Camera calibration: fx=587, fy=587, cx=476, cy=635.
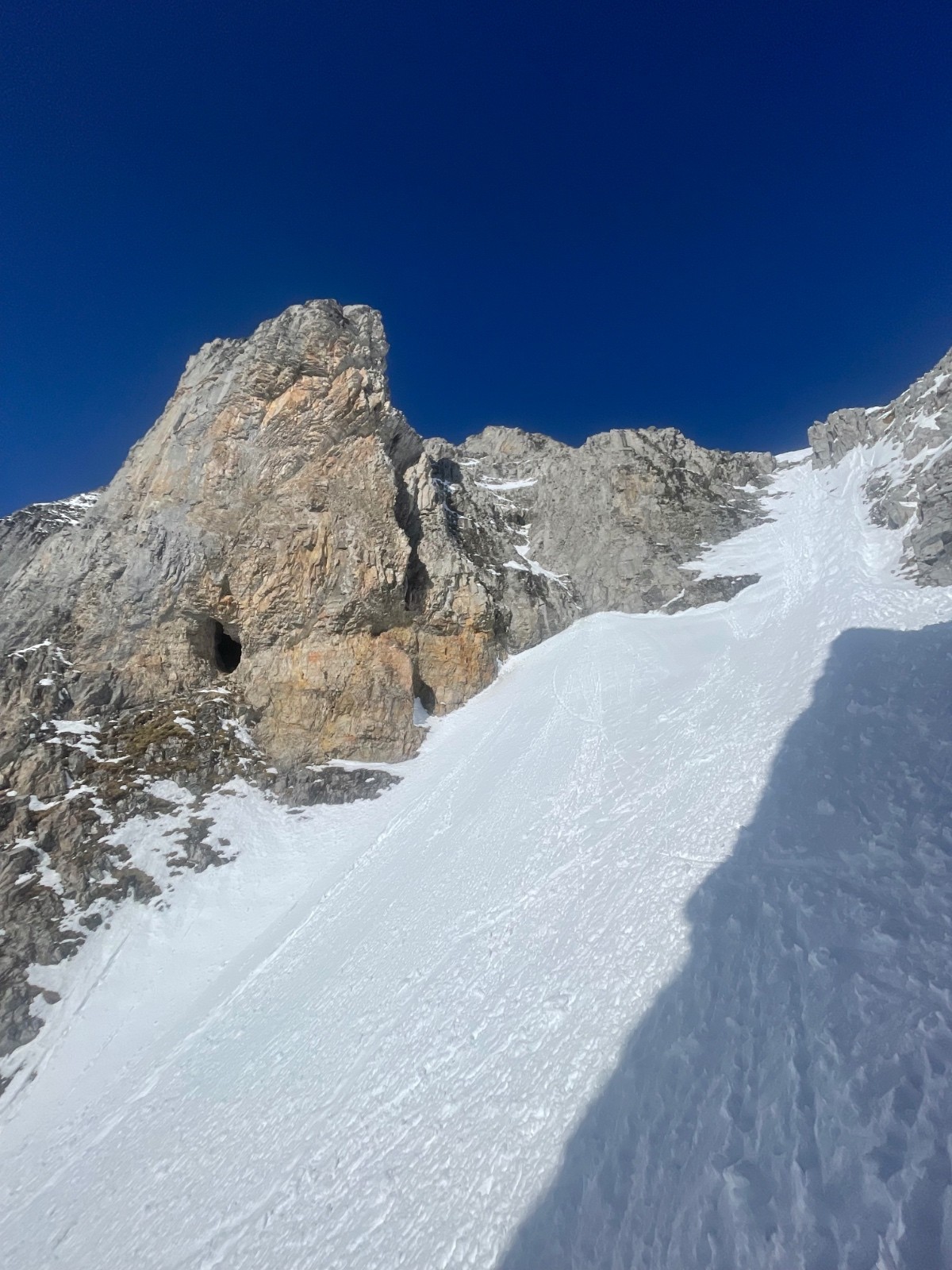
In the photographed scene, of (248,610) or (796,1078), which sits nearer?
(796,1078)

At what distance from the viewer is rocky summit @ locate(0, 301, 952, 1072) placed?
2059 cm

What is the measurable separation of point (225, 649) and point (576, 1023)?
2802 cm

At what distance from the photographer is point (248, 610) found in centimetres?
2880

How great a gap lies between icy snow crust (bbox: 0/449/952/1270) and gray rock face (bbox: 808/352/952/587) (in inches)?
197

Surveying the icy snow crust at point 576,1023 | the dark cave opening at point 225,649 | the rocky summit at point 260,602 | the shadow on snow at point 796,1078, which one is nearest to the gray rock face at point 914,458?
the rocky summit at point 260,602

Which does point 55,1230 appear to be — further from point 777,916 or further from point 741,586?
point 741,586

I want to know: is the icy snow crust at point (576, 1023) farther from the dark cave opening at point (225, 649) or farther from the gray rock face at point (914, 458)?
the dark cave opening at point (225, 649)

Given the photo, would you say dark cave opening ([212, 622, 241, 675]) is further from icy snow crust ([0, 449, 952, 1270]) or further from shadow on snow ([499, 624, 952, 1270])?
shadow on snow ([499, 624, 952, 1270])

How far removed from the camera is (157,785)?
2223 cm

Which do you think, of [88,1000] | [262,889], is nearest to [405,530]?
[262,889]

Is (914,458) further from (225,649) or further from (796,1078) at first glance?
(225,649)

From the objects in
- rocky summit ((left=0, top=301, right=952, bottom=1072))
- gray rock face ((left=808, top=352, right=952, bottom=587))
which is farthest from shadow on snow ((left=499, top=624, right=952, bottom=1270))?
gray rock face ((left=808, top=352, right=952, bottom=587))

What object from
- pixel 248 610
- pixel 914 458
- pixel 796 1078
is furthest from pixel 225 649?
pixel 914 458

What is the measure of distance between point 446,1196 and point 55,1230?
25.4 feet
